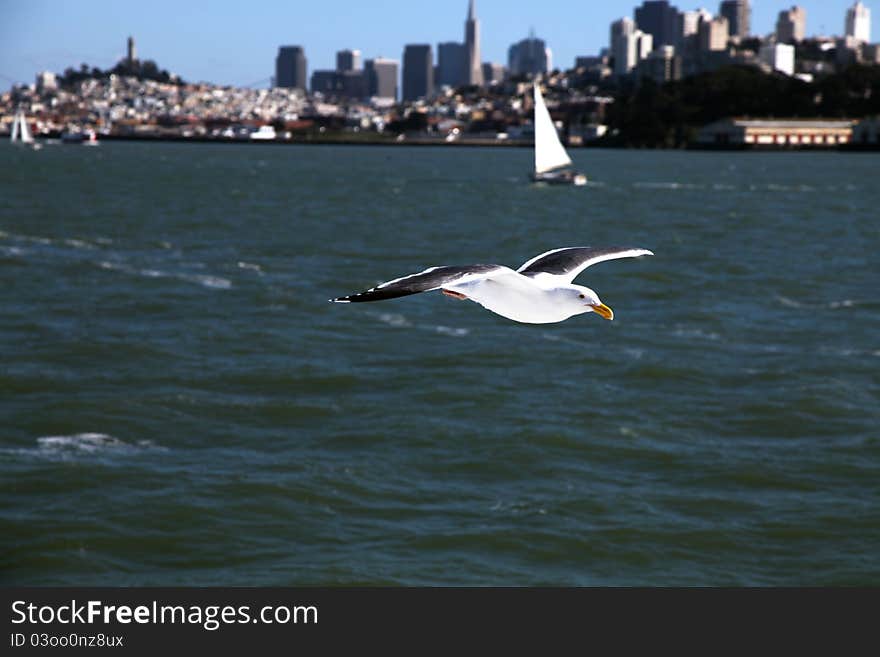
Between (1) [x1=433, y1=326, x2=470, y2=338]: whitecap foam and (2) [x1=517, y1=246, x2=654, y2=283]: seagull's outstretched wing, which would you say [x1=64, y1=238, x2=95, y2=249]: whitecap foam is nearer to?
(1) [x1=433, y1=326, x2=470, y2=338]: whitecap foam

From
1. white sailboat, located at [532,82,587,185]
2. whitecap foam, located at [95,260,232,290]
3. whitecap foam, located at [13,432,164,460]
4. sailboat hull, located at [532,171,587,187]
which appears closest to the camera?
whitecap foam, located at [13,432,164,460]

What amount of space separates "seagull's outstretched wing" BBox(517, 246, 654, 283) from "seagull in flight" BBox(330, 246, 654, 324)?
0.04ft

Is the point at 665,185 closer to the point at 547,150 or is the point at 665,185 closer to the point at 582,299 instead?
the point at 547,150

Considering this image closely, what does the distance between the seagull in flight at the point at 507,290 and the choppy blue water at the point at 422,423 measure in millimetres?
15630

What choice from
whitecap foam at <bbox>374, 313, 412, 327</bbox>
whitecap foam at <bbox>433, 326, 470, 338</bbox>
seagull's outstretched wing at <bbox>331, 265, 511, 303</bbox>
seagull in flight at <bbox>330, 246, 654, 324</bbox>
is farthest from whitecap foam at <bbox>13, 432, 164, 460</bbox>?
seagull's outstretched wing at <bbox>331, 265, 511, 303</bbox>

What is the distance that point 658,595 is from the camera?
79.9 ft

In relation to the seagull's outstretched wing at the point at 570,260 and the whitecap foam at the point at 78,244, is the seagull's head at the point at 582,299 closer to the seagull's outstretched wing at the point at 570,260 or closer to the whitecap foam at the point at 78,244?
the seagull's outstretched wing at the point at 570,260

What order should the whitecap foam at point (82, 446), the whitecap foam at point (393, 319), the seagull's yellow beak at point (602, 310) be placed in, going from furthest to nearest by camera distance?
the whitecap foam at point (393, 319) < the whitecap foam at point (82, 446) < the seagull's yellow beak at point (602, 310)

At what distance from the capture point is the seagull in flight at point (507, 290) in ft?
25.7

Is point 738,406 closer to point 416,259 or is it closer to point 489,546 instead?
point 489,546

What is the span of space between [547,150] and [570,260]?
89.5 metres

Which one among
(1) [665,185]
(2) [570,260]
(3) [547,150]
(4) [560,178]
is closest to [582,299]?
(2) [570,260]

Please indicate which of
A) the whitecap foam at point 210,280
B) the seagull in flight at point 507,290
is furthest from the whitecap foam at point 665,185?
the seagull in flight at point 507,290

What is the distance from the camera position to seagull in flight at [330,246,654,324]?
7836mm
